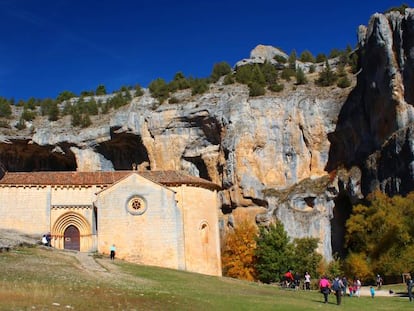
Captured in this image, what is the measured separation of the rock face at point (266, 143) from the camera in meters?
57.3

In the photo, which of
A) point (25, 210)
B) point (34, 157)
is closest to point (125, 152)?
point (34, 157)

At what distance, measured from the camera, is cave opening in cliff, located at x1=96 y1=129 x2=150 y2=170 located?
65.4 metres

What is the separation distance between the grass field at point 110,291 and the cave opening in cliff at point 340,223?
3122 cm

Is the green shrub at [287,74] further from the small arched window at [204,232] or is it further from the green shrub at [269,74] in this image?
the small arched window at [204,232]

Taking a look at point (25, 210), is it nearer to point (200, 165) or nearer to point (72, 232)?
point (72, 232)

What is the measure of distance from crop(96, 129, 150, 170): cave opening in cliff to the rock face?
13 cm

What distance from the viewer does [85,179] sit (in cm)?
4672

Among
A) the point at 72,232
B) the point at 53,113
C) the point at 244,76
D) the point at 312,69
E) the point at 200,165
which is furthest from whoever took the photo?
the point at 312,69

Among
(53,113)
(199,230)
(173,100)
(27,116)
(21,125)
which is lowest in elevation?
(199,230)

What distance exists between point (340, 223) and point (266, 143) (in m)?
12.9

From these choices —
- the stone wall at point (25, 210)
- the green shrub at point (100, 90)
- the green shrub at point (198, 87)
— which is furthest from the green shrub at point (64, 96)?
the stone wall at point (25, 210)

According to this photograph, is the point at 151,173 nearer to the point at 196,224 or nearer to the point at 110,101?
the point at 196,224

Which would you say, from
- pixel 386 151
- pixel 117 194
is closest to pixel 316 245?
pixel 386 151

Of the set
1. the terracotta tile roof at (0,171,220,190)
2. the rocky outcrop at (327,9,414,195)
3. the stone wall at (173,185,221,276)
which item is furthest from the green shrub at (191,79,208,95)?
the stone wall at (173,185,221,276)
